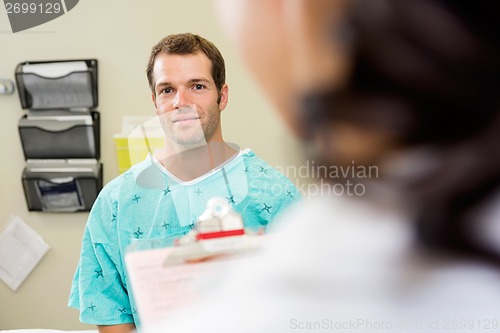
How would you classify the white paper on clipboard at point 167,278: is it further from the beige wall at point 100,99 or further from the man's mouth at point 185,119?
the beige wall at point 100,99

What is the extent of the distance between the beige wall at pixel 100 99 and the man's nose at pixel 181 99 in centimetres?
51

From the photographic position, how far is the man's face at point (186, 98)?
0.96m

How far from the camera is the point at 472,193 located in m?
0.25

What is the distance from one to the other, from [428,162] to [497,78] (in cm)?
5

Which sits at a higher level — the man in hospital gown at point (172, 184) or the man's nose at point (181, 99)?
the man's nose at point (181, 99)

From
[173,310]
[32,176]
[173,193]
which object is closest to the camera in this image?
[173,310]

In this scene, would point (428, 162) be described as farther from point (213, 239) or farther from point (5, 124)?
point (5, 124)

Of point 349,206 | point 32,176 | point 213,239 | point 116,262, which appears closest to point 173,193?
point 116,262

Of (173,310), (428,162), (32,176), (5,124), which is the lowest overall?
(32,176)

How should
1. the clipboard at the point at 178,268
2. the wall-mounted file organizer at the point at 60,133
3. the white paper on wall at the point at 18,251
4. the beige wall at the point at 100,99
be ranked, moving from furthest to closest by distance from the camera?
the white paper on wall at the point at 18,251 → the wall-mounted file organizer at the point at 60,133 → the beige wall at the point at 100,99 → the clipboard at the point at 178,268

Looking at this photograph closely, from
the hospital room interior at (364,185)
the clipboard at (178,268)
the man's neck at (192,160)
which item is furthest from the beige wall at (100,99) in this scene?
the hospital room interior at (364,185)

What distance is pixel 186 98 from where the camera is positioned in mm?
982

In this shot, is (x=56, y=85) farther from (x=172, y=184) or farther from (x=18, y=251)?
A: (x=172, y=184)

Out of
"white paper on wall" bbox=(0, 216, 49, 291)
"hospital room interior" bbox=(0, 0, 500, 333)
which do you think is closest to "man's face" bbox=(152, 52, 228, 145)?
"hospital room interior" bbox=(0, 0, 500, 333)
